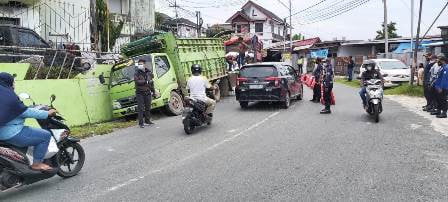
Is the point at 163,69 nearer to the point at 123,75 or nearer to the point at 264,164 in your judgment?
the point at 123,75

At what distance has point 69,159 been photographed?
306 inches

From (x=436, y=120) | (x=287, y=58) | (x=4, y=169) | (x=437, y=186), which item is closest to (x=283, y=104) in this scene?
(x=436, y=120)

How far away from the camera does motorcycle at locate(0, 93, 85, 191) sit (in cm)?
643

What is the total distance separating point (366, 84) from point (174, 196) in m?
9.05

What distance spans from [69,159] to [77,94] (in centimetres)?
711

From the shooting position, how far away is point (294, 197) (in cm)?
619

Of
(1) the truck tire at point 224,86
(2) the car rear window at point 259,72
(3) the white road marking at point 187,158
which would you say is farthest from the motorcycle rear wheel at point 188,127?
(1) the truck tire at point 224,86

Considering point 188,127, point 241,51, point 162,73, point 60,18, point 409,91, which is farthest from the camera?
point 241,51

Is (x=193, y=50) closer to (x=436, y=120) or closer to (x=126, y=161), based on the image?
(x=436, y=120)

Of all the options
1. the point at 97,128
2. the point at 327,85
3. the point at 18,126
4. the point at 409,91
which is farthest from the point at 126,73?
the point at 409,91

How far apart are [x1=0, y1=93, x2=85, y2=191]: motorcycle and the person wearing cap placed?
1012 centimetres

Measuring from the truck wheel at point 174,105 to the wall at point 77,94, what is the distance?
6.14 ft

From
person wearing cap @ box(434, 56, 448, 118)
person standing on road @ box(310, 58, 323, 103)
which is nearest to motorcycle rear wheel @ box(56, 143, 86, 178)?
person wearing cap @ box(434, 56, 448, 118)

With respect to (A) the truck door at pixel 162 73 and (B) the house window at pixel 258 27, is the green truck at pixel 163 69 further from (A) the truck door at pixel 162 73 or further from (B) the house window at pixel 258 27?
→ (B) the house window at pixel 258 27
